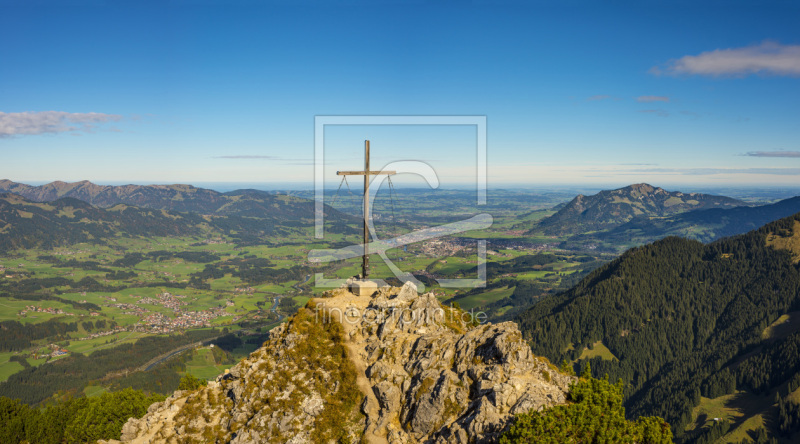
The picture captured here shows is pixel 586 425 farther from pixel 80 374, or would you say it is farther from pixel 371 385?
pixel 80 374

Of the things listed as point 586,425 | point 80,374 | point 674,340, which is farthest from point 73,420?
point 674,340

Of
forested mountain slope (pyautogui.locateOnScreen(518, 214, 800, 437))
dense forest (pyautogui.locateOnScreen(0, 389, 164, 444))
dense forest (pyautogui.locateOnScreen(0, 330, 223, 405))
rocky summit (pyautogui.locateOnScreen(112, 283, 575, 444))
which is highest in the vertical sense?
rocky summit (pyautogui.locateOnScreen(112, 283, 575, 444))

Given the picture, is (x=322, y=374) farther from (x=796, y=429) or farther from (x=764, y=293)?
(x=764, y=293)

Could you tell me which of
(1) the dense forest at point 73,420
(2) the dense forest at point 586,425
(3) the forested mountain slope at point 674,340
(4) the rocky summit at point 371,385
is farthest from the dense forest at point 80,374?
(2) the dense forest at point 586,425

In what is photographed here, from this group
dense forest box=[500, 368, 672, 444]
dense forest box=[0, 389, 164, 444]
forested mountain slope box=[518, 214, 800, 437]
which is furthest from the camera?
forested mountain slope box=[518, 214, 800, 437]

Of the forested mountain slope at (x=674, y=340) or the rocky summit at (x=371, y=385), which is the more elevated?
the rocky summit at (x=371, y=385)

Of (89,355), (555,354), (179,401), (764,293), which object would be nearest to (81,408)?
(179,401)

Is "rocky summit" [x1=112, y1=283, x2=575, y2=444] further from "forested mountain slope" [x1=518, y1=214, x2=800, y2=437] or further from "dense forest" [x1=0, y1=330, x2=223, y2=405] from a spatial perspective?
→ "dense forest" [x1=0, y1=330, x2=223, y2=405]

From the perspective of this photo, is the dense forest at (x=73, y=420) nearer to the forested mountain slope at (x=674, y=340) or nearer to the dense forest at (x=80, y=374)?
the dense forest at (x=80, y=374)

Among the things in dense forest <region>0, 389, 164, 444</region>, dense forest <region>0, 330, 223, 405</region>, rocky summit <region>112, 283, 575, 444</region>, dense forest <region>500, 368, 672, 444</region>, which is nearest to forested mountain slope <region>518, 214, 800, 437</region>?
dense forest <region>500, 368, 672, 444</region>
